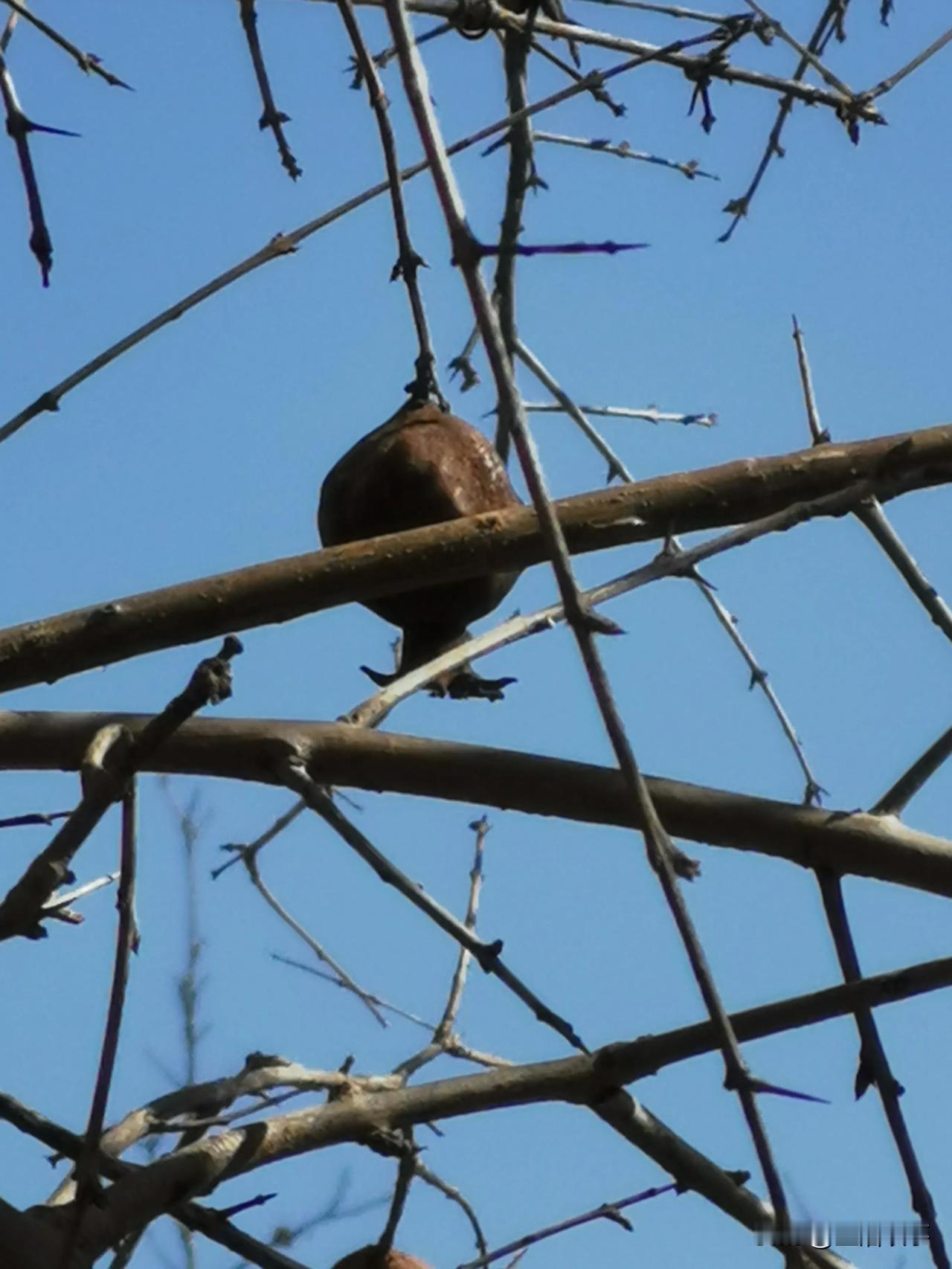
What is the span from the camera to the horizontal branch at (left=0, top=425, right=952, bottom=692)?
1670mm

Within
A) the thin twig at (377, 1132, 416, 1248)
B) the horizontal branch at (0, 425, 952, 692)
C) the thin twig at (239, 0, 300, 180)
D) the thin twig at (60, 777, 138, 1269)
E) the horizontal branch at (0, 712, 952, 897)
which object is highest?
the thin twig at (239, 0, 300, 180)

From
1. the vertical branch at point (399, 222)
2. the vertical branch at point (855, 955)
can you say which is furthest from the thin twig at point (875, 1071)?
the vertical branch at point (399, 222)

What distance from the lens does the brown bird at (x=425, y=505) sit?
6.29 ft

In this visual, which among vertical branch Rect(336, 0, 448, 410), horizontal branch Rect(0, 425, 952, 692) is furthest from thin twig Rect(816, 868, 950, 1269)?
vertical branch Rect(336, 0, 448, 410)

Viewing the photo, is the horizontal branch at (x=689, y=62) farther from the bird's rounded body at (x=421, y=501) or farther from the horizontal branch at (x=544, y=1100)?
the horizontal branch at (x=544, y=1100)

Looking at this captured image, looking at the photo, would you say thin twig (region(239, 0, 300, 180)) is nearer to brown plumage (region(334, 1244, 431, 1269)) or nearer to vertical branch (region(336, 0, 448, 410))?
vertical branch (region(336, 0, 448, 410))

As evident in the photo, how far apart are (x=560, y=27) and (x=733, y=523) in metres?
0.86

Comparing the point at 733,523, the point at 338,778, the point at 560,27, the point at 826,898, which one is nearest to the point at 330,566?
the point at 338,778

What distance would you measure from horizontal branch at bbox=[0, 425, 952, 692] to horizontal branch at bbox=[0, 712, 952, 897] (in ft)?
0.28

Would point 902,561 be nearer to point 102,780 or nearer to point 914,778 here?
point 914,778

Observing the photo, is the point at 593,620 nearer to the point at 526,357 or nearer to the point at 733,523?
the point at 733,523

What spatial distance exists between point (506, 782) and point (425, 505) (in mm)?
401

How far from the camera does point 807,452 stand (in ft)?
5.61

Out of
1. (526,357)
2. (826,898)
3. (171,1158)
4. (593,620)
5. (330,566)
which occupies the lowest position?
(171,1158)
